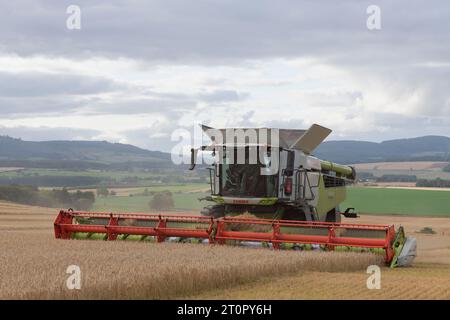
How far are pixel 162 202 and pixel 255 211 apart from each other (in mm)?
26554

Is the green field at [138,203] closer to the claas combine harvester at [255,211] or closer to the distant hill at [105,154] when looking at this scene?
the claas combine harvester at [255,211]

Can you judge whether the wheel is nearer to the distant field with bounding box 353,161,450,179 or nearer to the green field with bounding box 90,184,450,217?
the green field with bounding box 90,184,450,217

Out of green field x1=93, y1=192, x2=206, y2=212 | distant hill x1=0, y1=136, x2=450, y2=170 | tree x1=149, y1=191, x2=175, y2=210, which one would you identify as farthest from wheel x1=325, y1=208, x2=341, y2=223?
distant hill x1=0, y1=136, x2=450, y2=170

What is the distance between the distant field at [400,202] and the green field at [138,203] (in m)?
9.22

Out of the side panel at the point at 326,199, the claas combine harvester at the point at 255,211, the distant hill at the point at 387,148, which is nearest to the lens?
the claas combine harvester at the point at 255,211

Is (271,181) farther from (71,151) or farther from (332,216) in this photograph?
(71,151)

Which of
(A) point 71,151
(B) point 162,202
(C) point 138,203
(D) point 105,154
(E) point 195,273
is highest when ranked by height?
(A) point 71,151

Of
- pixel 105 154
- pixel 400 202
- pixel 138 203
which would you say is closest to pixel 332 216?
pixel 138 203

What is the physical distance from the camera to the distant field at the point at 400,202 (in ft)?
141

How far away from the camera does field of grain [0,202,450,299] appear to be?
321 inches

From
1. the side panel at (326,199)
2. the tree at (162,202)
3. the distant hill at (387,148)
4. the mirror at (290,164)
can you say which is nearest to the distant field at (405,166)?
the distant hill at (387,148)

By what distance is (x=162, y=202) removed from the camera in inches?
1630

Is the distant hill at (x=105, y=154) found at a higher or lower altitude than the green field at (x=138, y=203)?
higher

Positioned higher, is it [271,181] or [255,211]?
[271,181]
